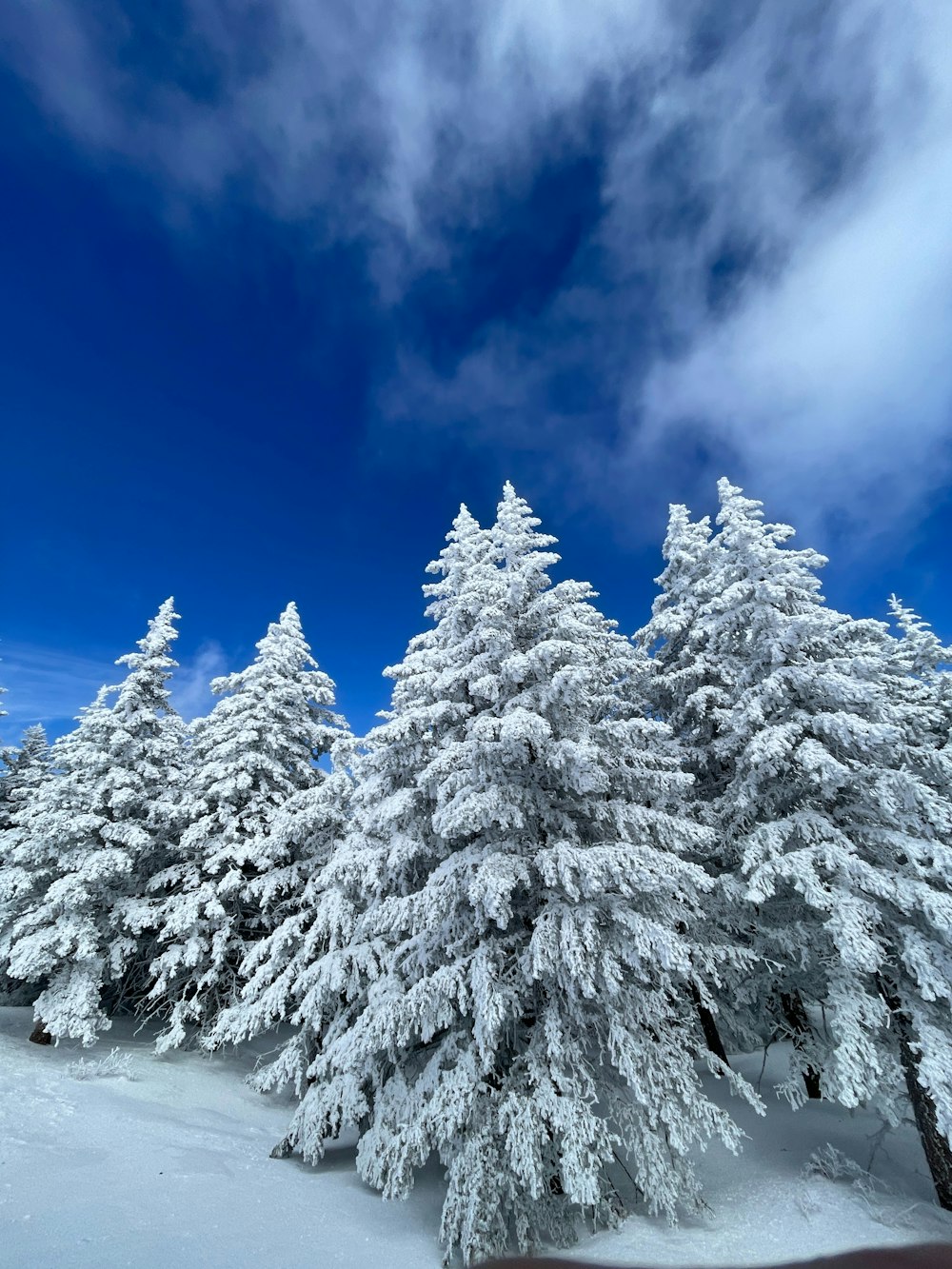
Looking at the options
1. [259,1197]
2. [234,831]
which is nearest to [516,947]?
[259,1197]

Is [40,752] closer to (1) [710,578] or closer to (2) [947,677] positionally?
(1) [710,578]

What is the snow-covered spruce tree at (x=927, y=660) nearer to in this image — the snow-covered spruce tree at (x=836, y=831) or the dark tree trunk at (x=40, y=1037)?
the snow-covered spruce tree at (x=836, y=831)

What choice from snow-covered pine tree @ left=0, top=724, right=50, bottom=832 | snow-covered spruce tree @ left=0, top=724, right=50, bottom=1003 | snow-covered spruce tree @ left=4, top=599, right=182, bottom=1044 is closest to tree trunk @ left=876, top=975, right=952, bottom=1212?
snow-covered spruce tree @ left=4, top=599, right=182, bottom=1044

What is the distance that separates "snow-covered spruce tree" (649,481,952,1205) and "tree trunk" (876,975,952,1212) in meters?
0.03

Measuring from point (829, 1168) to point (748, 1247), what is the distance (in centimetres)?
334

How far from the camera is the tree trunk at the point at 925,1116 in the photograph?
877cm

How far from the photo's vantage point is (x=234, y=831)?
1443 centimetres

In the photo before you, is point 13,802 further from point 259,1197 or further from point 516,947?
point 516,947

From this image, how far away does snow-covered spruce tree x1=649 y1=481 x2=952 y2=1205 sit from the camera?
8.27m

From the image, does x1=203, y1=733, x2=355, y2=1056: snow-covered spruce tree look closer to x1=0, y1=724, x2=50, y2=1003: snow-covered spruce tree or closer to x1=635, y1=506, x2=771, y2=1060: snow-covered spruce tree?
x1=0, y1=724, x2=50, y2=1003: snow-covered spruce tree

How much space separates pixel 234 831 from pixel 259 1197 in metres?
7.78

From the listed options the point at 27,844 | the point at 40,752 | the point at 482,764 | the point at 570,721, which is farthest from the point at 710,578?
the point at 40,752

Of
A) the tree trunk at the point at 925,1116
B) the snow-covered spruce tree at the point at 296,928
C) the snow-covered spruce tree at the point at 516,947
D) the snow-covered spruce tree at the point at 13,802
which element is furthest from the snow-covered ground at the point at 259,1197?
the snow-covered spruce tree at the point at 13,802

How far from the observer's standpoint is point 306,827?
548 inches
